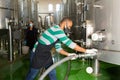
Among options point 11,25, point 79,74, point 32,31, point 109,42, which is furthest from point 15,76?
point 32,31

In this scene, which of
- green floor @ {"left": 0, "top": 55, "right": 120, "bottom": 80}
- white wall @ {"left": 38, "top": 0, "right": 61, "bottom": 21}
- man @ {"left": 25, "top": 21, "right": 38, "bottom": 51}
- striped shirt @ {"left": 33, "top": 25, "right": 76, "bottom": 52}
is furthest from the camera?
white wall @ {"left": 38, "top": 0, "right": 61, "bottom": 21}

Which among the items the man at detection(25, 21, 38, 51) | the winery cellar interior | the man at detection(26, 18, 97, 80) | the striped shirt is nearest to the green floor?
the winery cellar interior

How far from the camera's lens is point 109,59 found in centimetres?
356

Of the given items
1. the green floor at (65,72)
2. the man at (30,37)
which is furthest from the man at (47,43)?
the man at (30,37)

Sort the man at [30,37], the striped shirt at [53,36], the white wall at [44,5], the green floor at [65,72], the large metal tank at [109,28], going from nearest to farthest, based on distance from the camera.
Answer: the striped shirt at [53,36] → the large metal tank at [109,28] → the green floor at [65,72] → the man at [30,37] → the white wall at [44,5]

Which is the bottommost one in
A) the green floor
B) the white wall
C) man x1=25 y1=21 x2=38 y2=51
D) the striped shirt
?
the green floor

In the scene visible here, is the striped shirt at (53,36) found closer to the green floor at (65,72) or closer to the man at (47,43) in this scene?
the man at (47,43)

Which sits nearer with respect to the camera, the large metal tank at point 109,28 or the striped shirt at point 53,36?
the striped shirt at point 53,36

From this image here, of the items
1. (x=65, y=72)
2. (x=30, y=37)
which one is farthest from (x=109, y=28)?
(x=30, y=37)

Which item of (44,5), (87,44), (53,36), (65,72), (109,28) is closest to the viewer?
(53,36)

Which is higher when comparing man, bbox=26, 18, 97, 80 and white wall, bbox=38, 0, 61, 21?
white wall, bbox=38, 0, 61, 21

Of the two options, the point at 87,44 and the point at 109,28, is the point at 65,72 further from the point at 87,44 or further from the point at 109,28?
the point at 109,28

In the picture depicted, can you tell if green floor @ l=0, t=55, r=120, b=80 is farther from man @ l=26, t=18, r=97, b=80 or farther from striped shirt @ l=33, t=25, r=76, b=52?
striped shirt @ l=33, t=25, r=76, b=52

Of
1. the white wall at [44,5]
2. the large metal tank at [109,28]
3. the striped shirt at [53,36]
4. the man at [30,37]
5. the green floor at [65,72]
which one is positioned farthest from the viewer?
the white wall at [44,5]
